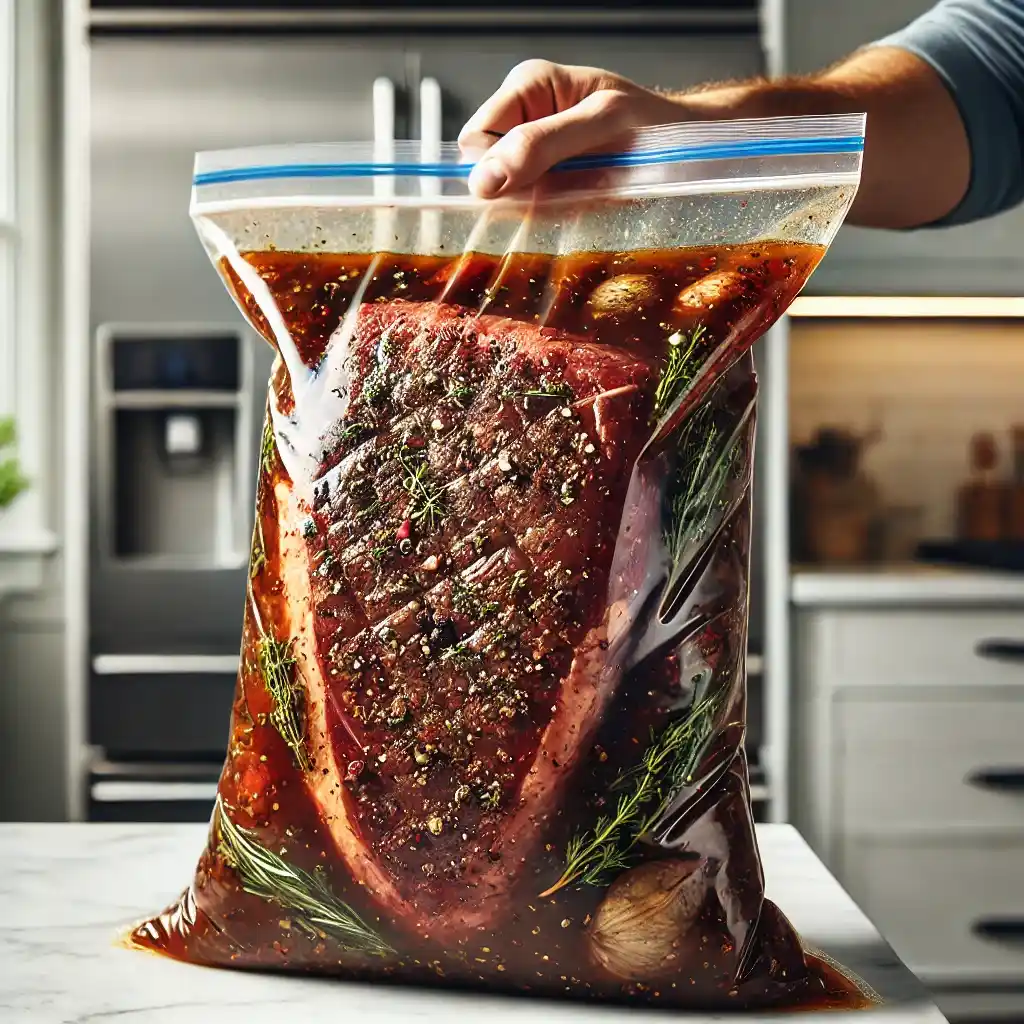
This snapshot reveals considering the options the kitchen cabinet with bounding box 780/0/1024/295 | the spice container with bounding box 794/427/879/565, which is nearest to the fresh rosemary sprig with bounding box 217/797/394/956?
the kitchen cabinet with bounding box 780/0/1024/295

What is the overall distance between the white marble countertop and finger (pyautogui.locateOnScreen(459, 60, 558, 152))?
1.37 ft

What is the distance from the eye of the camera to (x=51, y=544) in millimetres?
2119

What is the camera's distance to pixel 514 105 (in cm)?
64

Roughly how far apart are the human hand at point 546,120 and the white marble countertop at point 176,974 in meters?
0.35

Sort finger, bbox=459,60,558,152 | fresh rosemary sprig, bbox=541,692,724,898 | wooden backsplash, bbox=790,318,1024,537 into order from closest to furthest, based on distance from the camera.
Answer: fresh rosemary sprig, bbox=541,692,724,898 < finger, bbox=459,60,558,152 < wooden backsplash, bbox=790,318,1024,537

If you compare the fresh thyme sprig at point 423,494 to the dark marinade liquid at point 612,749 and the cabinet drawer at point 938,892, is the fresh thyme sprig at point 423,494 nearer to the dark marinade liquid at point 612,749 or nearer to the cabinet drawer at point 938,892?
the dark marinade liquid at point 612,749

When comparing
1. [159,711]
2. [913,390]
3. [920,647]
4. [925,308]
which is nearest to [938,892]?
[920,647]

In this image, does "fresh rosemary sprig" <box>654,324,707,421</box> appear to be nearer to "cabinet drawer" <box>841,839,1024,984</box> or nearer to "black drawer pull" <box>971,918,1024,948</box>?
"cabinet drawer" <box>841,839,1024,984</box>

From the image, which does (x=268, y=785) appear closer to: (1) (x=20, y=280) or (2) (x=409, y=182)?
(2) (x=409, y=182)

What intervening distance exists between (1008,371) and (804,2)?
1.00 meters

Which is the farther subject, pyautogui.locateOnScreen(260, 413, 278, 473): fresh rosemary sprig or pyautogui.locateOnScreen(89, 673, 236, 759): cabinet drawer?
pyautogui.locateOnScreen(89, 673, 236, 759): cabinet drawer

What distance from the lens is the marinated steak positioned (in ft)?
1.47

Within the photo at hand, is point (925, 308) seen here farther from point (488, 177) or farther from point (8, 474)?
point (488, 177)

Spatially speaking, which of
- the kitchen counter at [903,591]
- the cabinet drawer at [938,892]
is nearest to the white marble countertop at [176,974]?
the kitchen counter at [903,591]
